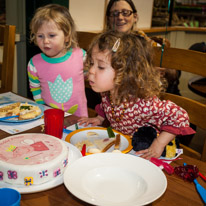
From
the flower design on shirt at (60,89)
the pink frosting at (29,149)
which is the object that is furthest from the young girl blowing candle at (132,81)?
the flower design on shirt at (60,89)

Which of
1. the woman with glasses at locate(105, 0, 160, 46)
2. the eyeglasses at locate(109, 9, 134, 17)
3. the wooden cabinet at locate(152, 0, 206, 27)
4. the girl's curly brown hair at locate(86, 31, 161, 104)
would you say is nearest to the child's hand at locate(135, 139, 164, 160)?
the girl's curly brown hair at locate(86, 31, 161, 104)

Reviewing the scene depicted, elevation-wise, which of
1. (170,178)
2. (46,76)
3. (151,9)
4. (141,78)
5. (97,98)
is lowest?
(97,98)

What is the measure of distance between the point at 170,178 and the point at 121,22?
1.63 m

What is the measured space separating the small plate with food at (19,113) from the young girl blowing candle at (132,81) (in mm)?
213

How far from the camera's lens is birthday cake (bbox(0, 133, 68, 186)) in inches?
26.5

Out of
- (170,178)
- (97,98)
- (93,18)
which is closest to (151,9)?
(93,18)

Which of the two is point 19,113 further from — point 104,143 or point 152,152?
point 152,152

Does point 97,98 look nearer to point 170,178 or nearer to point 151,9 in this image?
point 170,178

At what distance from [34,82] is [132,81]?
Answer: 807mm

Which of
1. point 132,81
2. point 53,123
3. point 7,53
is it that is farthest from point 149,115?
point 7,53

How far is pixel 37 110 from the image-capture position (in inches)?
48.6

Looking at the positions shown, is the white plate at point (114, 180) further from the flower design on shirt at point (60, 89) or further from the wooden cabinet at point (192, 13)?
the wooden cabinet at point (192, 13)

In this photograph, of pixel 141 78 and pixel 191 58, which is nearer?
pixel 141 78

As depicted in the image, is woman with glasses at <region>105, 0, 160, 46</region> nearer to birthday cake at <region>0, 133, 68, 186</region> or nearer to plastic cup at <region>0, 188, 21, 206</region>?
birthday cake at <region>0, 133, 68, 186</region>
